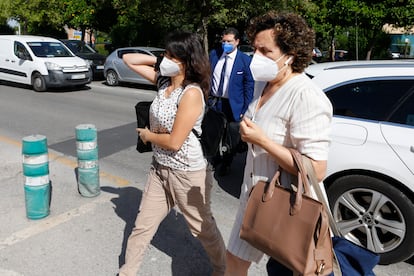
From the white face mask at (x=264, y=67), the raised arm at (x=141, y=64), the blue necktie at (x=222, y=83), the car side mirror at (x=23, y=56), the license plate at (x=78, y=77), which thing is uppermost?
the white face mask at (x=264, y=67)

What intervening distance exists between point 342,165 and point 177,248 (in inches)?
59.2

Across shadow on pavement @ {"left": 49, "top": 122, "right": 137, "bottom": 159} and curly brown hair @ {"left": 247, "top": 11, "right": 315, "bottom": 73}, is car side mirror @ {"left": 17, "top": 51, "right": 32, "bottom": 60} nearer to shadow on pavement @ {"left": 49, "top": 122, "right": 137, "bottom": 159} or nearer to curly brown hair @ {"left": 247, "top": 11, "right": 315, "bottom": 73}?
shadow on pavement @ {"left": 49, "top": 122, "right": 137, "bottom": 159}

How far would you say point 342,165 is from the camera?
3.19 m

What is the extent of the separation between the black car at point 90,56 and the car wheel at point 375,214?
13489mm

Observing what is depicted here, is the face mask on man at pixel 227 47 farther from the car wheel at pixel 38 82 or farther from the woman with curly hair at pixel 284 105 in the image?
the car wheel at pixel 38 82

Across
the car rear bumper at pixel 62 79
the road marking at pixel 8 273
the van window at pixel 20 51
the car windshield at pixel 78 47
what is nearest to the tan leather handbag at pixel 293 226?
the road marking at pixel 8 273

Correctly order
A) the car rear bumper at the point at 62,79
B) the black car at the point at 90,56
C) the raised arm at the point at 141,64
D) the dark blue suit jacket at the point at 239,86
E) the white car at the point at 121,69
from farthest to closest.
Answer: the black car at the point at 90,56 → the white car at the point at 121,69 → the car rear bumper at the point at 62,79 → the dark blue suit jacket at the point at 239,86 → the raised arm at the point at 141,64

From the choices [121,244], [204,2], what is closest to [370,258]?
[121,244]

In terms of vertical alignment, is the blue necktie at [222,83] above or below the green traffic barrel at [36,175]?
above

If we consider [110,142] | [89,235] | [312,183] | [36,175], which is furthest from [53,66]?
[312,183]

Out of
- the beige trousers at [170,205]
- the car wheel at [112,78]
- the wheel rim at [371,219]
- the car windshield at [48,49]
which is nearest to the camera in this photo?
the beige trousers at [170,205]

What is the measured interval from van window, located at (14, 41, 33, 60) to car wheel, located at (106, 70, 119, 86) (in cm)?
256

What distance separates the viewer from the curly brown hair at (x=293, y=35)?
1.76 metres

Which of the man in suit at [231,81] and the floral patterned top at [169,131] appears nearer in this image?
the floral patterned top at [169,131]
